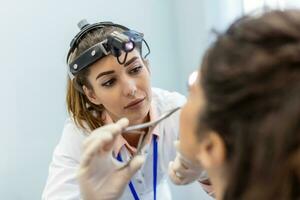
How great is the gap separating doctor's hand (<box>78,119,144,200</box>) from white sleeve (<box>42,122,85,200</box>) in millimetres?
229

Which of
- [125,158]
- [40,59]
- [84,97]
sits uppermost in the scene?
[40,59]

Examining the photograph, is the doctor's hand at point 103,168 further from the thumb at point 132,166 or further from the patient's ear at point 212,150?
the patient's ear at point 212,150

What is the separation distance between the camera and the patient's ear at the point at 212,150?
636mm

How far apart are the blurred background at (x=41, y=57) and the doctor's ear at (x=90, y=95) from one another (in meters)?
0.45

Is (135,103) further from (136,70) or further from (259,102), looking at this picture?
(259,102)

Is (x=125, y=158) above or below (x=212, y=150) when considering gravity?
below

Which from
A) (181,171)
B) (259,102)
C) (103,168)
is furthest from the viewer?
(181,171)

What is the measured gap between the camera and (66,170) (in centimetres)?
128

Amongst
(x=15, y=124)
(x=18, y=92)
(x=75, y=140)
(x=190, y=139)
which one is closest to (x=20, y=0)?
(x=18, y=92)

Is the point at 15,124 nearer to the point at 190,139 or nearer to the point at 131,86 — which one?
the point at 131,86

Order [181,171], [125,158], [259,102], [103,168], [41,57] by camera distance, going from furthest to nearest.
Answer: [41,57] → [125,158] → [181,171] → [103,168] → [259,102]

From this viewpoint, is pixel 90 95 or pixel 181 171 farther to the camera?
pixel 90 95

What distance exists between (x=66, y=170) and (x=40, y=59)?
1.95ft

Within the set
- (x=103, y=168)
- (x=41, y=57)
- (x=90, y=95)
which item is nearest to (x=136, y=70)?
(x=90, y=95)
